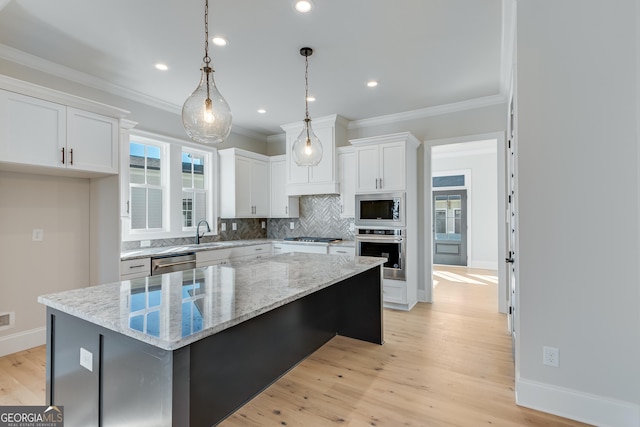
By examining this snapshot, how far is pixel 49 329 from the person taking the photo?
1.64m

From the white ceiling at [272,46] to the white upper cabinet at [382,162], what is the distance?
1.89ft

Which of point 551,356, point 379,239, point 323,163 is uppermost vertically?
point 323,163

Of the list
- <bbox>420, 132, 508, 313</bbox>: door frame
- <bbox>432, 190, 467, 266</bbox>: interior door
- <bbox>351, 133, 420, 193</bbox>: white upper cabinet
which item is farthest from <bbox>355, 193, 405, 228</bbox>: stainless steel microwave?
<bbox>432, 190, 467, 266</bbox>: interior door

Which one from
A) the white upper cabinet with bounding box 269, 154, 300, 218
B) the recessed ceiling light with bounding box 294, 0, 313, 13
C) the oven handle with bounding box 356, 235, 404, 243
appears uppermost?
the recessed ceiling light with bounding box 294, 0, 313, 13

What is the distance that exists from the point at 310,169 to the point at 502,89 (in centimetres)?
283

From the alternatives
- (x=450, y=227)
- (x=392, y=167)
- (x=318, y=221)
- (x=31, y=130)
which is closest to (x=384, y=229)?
(x=392, y=167)

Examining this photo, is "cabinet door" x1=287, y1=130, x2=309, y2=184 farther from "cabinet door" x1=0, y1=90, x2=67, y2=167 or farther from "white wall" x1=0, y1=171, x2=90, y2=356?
"cabinet door" x1=0, y1=90, x2=67, y2=167

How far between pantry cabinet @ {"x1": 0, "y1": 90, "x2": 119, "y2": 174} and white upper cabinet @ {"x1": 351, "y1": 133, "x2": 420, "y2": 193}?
2.98 m

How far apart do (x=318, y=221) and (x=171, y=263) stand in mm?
2570

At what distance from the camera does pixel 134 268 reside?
3.33 meters

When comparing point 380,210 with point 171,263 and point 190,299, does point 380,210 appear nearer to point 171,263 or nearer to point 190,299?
point 171,263

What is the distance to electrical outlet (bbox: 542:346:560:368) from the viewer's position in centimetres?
199

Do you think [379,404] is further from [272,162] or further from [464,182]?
[464,182]

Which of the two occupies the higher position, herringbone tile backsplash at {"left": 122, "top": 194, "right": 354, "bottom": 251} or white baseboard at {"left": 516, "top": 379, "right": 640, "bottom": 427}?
herringbone tile backsplash at {"left": 122, "top": 194, "right": 354, "bottom": 251}
